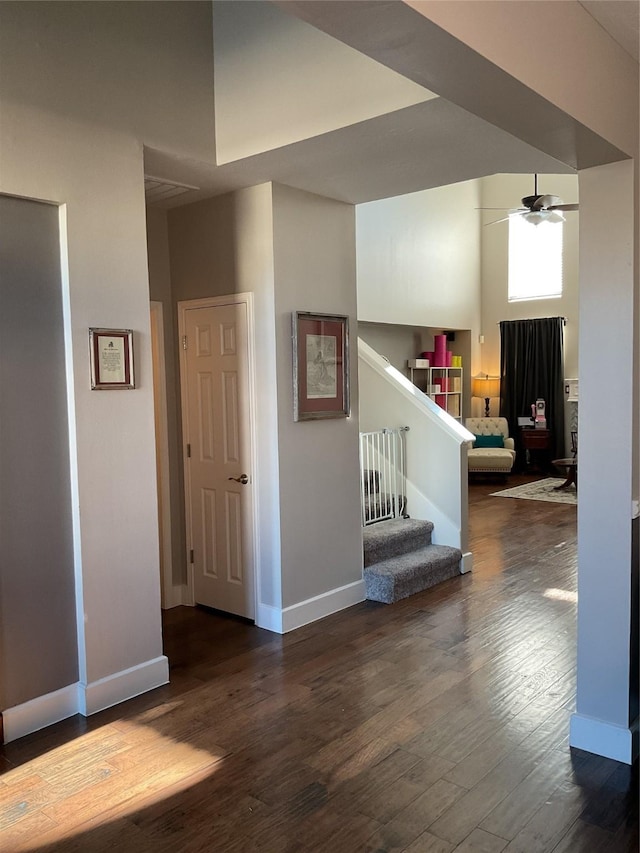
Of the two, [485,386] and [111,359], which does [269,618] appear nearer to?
[111,359]

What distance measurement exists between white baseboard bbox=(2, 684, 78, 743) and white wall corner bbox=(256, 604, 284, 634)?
1327 mm

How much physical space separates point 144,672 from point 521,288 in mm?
9434

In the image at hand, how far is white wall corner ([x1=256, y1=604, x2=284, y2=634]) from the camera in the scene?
4.22 metres

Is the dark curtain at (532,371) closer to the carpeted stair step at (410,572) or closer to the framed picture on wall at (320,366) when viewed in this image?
the carpeted stair step at (410,572)

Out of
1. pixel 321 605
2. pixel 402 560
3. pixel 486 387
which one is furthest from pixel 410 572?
pixel 486 387

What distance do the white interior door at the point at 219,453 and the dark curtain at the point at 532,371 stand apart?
7410 mm

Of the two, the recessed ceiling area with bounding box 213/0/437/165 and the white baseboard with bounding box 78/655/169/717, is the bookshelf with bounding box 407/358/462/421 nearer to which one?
the recessed ceiling area with bounding box 213/0/437/165

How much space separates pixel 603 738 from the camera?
9.13 ft

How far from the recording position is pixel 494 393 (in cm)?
1146

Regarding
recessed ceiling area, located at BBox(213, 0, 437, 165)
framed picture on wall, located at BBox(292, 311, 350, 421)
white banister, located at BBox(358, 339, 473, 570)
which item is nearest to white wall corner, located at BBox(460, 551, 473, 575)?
white banister, located at BBox(358, 339, 473, 570)

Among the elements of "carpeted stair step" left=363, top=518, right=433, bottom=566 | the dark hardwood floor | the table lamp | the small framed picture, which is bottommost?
the dark hardwood floor

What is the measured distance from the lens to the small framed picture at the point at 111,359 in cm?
319

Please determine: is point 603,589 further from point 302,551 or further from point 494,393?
point 494,393

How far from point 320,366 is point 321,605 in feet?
5.06
